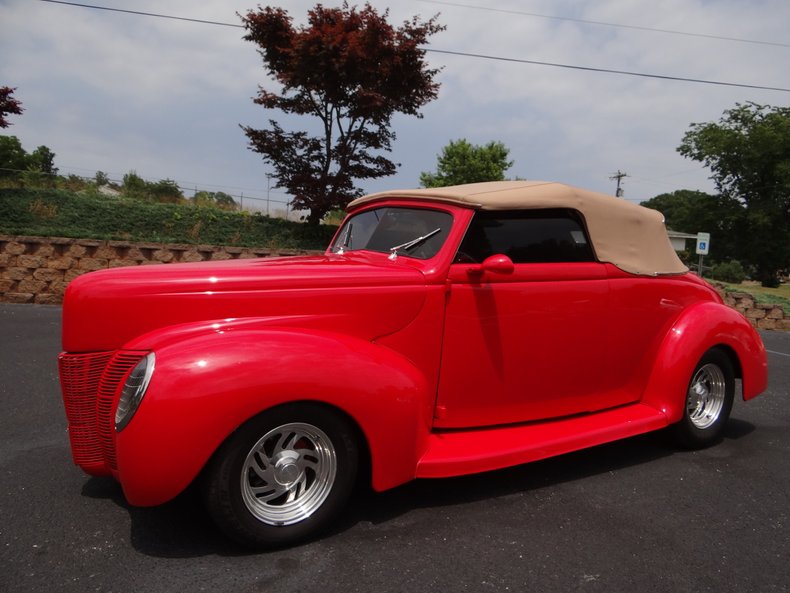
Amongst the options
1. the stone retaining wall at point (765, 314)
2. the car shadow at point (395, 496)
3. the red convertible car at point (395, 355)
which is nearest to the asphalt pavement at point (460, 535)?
the car shadow at point (395, 496)

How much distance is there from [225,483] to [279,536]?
347 millimetres

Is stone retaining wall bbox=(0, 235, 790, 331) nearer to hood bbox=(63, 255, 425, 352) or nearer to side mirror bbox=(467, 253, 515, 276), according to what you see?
hood bbox=(63, 255, 425, 352)

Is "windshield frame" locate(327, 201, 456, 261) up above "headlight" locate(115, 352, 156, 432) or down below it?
above

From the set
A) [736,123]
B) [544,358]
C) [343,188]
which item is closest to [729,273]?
[736,123]

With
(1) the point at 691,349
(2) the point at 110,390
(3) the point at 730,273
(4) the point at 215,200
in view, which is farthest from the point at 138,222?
(3) the point at 730,273

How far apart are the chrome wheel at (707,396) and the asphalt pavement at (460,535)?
322 millimetres

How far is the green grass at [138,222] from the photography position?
11.2 meters

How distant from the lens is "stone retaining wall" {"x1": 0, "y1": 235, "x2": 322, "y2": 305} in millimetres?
10000

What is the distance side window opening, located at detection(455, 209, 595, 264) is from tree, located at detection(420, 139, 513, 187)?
3425cm

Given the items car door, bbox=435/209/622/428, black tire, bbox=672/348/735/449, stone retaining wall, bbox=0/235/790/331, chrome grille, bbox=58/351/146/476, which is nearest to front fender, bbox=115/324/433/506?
chrome grille, bbox=58/351/146/476

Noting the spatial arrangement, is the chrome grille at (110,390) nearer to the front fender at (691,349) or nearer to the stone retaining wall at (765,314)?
the front fender at (691,349)

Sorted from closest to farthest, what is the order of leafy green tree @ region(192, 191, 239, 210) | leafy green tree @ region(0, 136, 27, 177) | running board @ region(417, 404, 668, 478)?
running board @ region(417, 404, 668, 478), leafy green tree @ region(192, 191, 239, 210), leafy green tree @ region(0, 136, 27, 177)

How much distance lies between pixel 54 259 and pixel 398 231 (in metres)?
9.29

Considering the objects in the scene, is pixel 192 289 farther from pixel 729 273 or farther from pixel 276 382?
pixel 729 273
